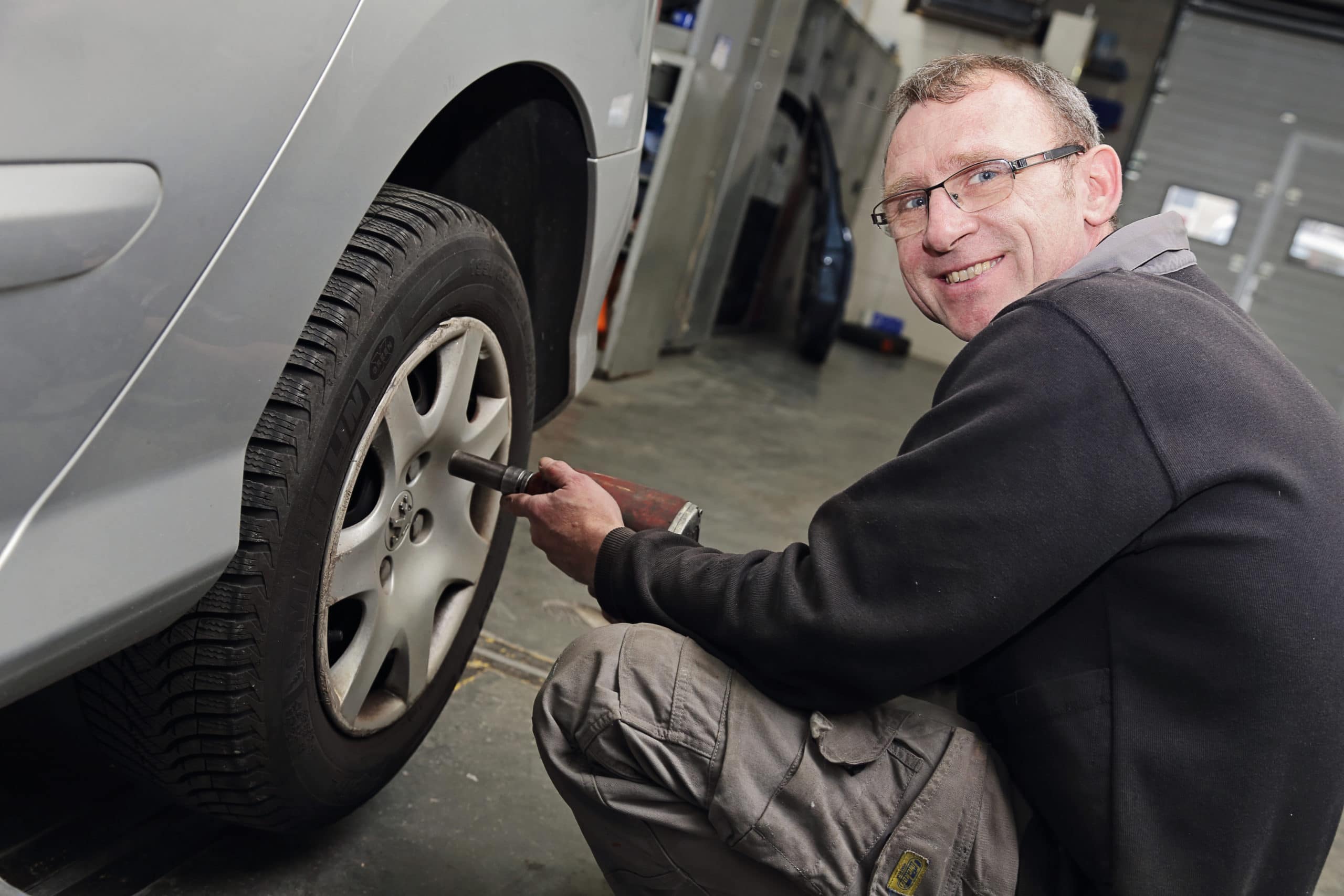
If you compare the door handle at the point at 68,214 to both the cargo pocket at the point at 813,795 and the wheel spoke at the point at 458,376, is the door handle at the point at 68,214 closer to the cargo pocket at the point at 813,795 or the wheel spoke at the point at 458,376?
the wheel spoke at the point at 458,376

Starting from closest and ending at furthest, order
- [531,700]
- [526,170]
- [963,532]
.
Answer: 1. [963,532]
2. [526,170]
3. [531,700]

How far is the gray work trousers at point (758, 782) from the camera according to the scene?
3.67ft

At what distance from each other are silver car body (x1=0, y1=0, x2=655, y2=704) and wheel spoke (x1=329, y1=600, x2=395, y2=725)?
1.08ft

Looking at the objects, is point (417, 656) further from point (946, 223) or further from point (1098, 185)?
point (1098, 185)

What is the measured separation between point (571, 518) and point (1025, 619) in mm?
554

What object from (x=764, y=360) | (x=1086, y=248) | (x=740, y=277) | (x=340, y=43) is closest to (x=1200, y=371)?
(x=1086, y=248)

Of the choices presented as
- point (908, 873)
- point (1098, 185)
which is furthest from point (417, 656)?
point (1098, 185)

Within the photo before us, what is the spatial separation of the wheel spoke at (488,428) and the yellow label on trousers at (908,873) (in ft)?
2.43

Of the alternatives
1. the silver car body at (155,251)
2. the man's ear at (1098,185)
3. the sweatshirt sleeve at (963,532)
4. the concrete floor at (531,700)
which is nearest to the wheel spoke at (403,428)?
the silver car body at (155,251)

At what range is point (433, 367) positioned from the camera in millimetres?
1390

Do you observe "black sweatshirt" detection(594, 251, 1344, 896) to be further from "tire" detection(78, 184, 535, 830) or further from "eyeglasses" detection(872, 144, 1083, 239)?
"tire" detection(78, 184, 535, 830)

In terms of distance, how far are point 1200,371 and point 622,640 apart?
2.09 feet

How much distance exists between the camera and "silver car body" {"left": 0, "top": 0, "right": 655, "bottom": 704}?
0.73 meters

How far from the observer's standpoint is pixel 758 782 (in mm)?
1138
